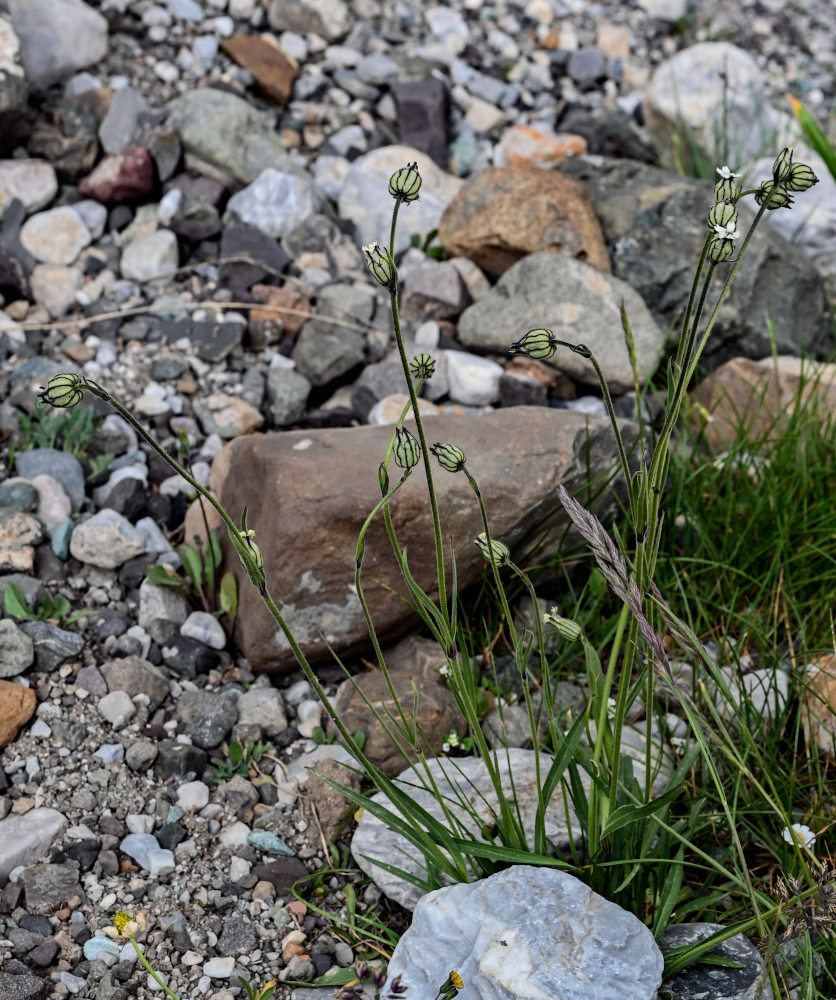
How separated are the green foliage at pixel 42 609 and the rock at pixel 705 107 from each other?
3417 millimetres

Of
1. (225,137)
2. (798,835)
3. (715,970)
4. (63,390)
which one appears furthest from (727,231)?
(225,137)

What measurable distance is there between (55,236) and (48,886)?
2420 millimetres

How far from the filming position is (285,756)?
7.75 ft

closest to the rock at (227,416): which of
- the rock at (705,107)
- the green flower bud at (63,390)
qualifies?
the green flower bud at (63,390)

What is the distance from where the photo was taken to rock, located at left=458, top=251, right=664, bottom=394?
342 centimetres

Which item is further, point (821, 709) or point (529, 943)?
point (821, 709)

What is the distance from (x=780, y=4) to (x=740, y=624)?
15.9ft

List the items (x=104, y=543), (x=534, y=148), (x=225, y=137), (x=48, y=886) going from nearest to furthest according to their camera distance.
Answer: (x=48, y=886), (x=104, y=543), (x=225, y=137), (x=534, y=148)

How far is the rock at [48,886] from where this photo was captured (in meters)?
1.93

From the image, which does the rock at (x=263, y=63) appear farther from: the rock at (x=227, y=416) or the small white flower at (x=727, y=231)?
the small white flower at (x=727, y=231)

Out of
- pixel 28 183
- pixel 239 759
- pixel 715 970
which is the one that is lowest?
pixel 239 759

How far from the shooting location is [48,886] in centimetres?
195

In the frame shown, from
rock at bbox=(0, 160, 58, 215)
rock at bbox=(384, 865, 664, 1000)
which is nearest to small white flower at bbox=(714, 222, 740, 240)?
rock at bbox=(384, 865, 664, 1000)

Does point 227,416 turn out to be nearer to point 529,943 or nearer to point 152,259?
point 152,259
